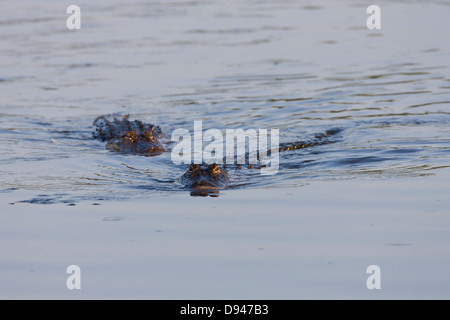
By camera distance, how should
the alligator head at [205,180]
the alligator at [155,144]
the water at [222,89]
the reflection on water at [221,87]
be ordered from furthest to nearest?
the reflection on water at [221,87]
the water at [222,89]
the alligator at [155,144]
the alligator head at [205,180]

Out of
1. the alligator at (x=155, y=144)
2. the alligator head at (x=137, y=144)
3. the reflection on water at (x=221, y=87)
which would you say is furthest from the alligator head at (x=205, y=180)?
the alligator head at (x=137, y=144)

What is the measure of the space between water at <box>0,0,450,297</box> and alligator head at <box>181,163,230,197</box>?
0.51ft

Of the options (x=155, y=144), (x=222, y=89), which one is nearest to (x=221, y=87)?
(x=222, y=89)

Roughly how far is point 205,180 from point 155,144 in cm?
298

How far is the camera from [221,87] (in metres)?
16.4

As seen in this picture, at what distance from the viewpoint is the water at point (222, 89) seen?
9.95 metres

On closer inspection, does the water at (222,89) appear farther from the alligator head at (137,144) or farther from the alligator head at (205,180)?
the alligator head at (137,144)

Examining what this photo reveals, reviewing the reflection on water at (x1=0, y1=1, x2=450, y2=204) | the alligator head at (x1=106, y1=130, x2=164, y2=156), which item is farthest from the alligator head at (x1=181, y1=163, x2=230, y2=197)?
the alligator head at (x1=106, y1=130, x2=164, y2=156)

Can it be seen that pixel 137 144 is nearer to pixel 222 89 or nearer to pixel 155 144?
pixel 155 144

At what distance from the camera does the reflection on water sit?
1048 centimetres

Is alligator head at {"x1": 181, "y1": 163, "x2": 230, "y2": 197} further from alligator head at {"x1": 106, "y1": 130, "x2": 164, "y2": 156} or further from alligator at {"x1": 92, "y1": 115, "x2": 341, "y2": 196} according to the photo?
alligator head at {"x1": 106, "y1": 130, "x2": 164, "y2": 156}

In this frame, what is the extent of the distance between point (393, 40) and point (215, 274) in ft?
51.8

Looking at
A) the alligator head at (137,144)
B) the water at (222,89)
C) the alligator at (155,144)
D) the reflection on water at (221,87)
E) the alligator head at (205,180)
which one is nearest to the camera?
the alligator head at (205,180)

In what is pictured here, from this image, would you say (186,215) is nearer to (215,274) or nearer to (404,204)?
(215,274)
